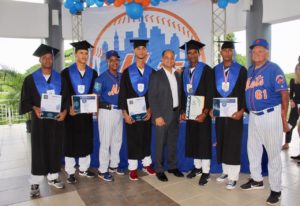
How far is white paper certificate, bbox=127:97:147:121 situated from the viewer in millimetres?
3482

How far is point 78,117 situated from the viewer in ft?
11.7

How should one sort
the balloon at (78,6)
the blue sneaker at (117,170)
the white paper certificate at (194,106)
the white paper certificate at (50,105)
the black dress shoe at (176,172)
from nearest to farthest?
the white paper certificate at (50,105)
the white paper certificate at (194,106)
the black dress shoe at (176,172)
the blue sneaker at (117,170)
the balloon at (78,6)

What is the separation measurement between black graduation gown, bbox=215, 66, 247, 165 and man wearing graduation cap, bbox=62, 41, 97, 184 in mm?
1696

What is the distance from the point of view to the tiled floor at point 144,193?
3.00 metres

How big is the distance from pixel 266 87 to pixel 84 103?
2148 millimetres

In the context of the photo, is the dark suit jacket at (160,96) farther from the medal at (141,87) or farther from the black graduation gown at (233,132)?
the black graduation gown at (233,132)

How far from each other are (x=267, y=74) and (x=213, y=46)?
141 inches

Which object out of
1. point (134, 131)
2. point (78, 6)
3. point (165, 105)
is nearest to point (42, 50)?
point (134, 131)

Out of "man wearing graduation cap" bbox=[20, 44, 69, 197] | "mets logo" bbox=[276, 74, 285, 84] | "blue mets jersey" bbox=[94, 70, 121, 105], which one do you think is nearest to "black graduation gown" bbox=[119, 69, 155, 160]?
"blue mets jersey" bbox=[94, 70, 121, 105]

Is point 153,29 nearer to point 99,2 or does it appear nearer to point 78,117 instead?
point 99,2

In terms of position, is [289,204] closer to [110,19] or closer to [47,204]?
[47,204]

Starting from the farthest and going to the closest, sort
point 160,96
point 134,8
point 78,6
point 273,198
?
point 78,6
point 134,8
point 160,96
point 273,198

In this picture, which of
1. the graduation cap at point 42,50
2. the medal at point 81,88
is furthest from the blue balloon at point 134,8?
the graduation cap at point 42,50

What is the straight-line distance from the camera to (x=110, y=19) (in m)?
7.04
